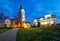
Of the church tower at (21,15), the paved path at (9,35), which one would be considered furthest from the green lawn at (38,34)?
the church tower at (21,15)

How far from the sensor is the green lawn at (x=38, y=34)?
3.80 meters

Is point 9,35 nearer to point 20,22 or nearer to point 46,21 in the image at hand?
point 20,22

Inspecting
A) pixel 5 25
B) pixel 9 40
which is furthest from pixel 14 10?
pixel 9 40

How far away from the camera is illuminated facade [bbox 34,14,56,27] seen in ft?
12.7

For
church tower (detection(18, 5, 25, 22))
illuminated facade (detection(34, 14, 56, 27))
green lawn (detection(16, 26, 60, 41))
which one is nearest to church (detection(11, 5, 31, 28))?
church tower (detection(18, 5, 25, 22))

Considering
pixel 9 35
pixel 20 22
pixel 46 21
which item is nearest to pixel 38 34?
pixel 46 21

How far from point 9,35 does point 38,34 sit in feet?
2.31

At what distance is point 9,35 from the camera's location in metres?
3.89

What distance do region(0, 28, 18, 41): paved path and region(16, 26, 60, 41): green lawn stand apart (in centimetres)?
10

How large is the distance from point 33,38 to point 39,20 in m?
0.48

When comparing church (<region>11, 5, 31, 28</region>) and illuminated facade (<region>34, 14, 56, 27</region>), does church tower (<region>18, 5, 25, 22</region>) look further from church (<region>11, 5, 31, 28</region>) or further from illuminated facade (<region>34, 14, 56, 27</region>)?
illuminated facade (<region>34, 14, 56, 27</region>)

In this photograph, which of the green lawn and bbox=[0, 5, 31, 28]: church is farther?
bbox=[0, 5, 31, 28]: church

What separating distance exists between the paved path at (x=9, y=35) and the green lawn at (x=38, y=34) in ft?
0.32

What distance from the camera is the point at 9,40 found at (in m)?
3.82
